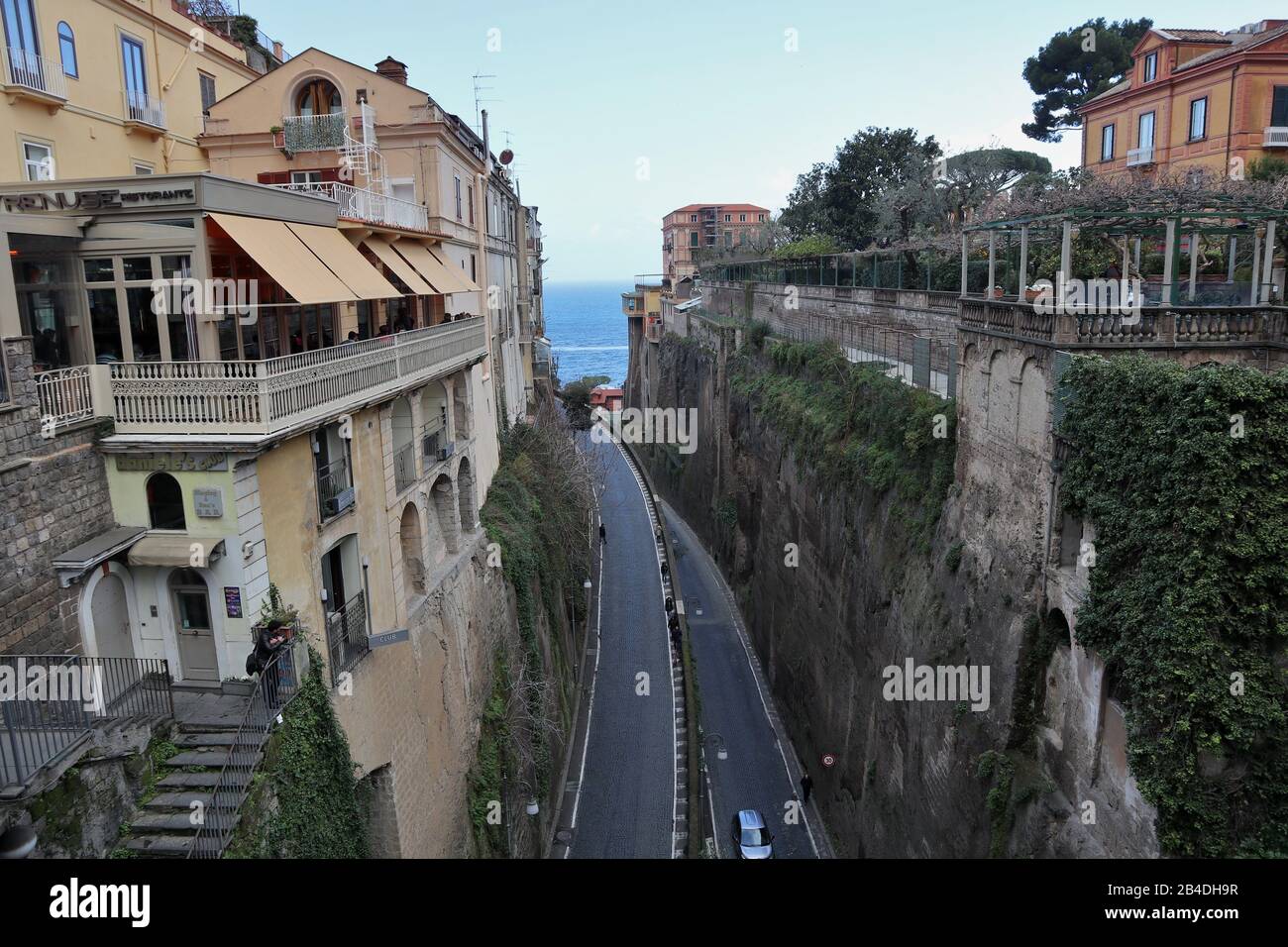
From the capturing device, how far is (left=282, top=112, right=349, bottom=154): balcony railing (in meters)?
23.3

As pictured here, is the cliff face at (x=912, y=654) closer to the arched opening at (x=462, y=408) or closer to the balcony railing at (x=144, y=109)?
the arched opening at (x=462, y=408)

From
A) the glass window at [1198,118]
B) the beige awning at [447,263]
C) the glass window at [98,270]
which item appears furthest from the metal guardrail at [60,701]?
the glass window at [1198,118]

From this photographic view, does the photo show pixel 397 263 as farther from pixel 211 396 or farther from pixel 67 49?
pixel 211 396

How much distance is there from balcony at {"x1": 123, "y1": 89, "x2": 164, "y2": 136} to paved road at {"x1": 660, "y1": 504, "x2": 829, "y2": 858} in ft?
73.1

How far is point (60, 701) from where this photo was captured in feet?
31.6

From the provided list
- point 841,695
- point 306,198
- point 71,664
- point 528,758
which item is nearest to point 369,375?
point 306,198

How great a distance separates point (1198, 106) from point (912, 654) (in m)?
24.7

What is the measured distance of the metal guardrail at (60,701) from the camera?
8.97 meters

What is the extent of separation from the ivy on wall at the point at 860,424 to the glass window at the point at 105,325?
1612 cm

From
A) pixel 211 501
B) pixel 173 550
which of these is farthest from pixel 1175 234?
pixel 173 550

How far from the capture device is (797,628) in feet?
97.6
